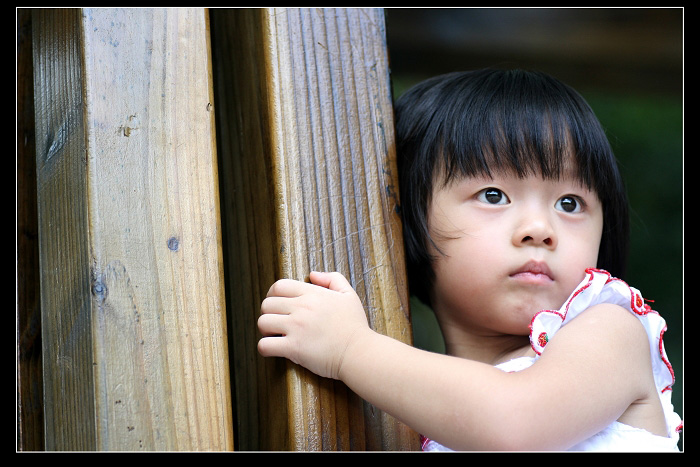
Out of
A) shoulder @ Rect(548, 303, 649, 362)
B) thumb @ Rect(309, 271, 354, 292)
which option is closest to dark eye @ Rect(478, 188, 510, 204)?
shoulder @ Rect(548, 303, 649, 362)

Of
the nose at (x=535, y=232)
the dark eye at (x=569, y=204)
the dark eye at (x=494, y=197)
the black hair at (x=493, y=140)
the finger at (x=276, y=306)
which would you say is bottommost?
the finger at (x=276, y=306)

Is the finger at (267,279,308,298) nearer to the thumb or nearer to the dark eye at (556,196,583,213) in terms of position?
the thumb

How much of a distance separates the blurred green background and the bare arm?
1246mm

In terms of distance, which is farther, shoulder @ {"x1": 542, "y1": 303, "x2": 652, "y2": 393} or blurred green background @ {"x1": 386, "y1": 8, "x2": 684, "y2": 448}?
blurred green background @ {"x1": 386, "y1": 8, "x2": 684, "y2": 448}

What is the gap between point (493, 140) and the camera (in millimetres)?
1308

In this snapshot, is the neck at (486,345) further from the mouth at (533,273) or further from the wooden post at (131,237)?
the wooden post at (131,237)

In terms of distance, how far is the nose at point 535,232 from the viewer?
1212mm

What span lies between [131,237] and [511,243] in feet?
2.14

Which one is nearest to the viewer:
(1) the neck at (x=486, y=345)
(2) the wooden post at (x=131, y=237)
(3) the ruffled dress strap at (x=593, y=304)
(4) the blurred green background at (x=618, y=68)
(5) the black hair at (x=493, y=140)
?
(2) the wooden post at (x=131, y=237)

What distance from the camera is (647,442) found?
1.15 meters

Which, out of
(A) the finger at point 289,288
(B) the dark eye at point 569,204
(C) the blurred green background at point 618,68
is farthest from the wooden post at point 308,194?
(C) the blurred green background at point 618,68

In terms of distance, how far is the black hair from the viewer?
4.27ft

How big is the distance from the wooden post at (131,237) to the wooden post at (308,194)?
89 mm

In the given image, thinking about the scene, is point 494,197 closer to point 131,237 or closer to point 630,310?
point 630,310
